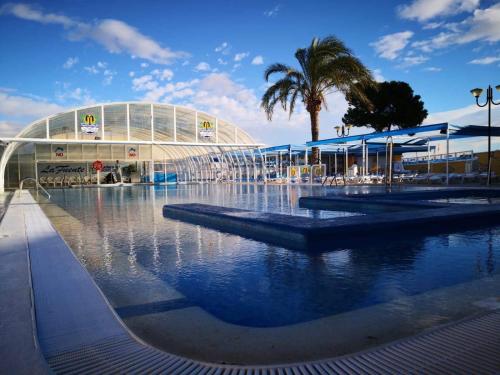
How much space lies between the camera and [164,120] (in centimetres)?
3073

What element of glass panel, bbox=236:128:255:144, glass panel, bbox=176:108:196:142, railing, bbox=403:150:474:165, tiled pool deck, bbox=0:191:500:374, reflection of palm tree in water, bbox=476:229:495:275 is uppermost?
glass panel, bbox=176:108:196:142

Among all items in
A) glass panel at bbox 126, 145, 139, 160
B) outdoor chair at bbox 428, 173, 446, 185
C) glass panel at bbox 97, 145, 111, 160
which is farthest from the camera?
glass panel at bbox 126, 145, 139, 160

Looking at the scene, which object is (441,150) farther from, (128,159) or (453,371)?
(453,371)

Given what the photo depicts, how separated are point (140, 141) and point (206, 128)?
6.56m

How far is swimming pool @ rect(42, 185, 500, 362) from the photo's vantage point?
95.9 inches

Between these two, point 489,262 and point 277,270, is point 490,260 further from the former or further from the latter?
point 277,270

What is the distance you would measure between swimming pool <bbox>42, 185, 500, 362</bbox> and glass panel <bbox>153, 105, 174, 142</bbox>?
25942 millimetres

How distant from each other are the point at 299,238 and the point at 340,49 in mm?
15373

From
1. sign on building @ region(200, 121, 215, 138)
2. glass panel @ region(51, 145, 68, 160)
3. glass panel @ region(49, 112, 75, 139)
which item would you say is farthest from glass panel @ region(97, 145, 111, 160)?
sign on building @ region(200, 121, 215, 138)

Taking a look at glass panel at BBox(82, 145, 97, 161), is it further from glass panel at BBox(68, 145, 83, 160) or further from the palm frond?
the palm frond

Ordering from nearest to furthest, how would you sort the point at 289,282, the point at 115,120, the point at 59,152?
1. the point at 289,282
2. the point at 115,120
3. the point at 59,152

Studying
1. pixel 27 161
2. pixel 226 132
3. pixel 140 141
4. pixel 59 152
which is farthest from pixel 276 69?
pixel 27 161

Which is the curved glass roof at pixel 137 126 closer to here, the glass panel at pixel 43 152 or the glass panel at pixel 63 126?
the glass panel at pixel 63 126

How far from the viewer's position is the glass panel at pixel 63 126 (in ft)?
87.8
